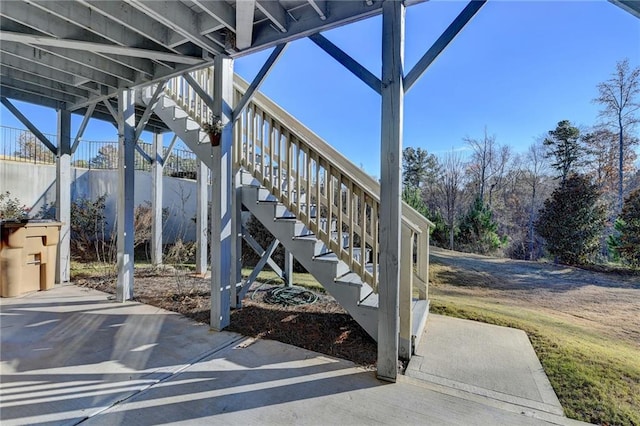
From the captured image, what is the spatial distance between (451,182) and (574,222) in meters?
6.36

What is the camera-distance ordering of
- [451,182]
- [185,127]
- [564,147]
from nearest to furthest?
[185,127] → [564,147] → [451,182]

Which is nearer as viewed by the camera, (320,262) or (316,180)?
(320,262)

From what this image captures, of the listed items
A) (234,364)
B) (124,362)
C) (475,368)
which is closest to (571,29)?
(475,368)

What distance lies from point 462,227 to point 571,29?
7375mm

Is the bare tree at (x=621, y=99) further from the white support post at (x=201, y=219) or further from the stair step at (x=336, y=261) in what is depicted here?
the white support post at (x=201, y=219)

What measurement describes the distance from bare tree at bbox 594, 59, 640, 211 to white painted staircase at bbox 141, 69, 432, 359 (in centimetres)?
871

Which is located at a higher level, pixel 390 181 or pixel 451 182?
pixel 451 182

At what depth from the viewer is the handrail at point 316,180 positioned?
109 inches

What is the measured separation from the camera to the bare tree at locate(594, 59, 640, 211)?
24.3ft

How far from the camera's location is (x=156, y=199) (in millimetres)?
5945

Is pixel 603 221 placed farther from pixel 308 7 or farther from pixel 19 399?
pixel 19 399

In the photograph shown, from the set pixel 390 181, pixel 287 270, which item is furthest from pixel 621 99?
pixel 287 270

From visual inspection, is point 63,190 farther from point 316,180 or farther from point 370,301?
point 370,301

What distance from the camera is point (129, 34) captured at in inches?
122
